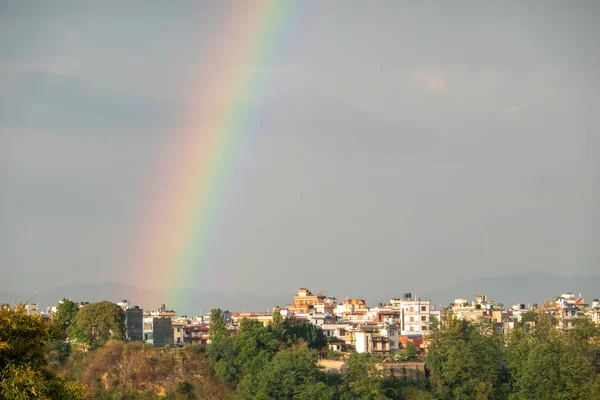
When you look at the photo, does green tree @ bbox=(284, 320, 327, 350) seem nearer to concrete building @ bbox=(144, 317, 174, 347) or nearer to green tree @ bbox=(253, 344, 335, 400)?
green tree @ bbox=(253, 344, 335, 400)

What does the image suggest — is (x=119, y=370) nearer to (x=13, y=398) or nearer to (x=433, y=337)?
(x=433, y=337)

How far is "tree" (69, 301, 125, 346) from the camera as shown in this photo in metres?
54.5

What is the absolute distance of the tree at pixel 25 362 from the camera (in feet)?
58.6

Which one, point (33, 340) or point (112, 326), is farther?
point (112, 326)

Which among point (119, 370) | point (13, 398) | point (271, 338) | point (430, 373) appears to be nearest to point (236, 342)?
point (271, 338)

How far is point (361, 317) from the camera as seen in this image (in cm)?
7950

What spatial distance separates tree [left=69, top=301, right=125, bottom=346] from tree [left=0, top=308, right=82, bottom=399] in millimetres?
35846

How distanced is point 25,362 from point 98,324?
3743cm

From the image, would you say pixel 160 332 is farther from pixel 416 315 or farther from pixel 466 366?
pixel 466 366

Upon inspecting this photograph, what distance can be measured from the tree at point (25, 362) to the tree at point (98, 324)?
35846 mm

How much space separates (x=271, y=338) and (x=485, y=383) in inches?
483

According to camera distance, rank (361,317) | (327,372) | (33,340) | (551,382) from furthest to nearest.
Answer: (361,317), (327,372), (551,382), (33,340)

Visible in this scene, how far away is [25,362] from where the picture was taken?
1864 centimetres

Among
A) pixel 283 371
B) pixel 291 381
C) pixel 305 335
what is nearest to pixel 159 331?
pixel 305 335
